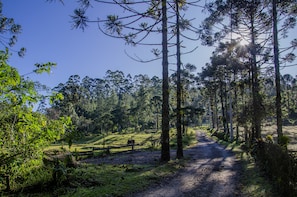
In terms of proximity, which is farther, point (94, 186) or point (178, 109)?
point (178, 109)

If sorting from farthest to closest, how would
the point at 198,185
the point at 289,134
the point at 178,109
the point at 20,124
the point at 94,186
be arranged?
the point at 289,134 < the point at 178,109 < the point at 198,185 < the point at 94,186 < the point at 20,124

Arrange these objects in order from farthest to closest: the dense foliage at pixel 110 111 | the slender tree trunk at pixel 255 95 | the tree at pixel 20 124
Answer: the dense foliage at pixel 110 111
the slender tree trunk at pixel 255 95
the tree at pixel 20 124

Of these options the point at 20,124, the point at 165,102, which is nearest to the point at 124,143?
the point at 165,102

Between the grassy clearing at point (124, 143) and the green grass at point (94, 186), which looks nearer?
the green grass at point (94, 186)

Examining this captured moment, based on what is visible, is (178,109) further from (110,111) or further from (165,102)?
(110,111)

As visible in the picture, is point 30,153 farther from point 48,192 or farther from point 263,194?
point 263,194

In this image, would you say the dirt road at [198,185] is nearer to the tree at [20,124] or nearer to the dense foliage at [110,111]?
the tree at [20,124]

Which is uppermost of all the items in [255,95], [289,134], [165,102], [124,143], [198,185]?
[255,95]

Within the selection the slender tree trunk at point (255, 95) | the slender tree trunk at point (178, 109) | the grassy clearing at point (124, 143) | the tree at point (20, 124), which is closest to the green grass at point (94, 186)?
the tree at point (20, 124)

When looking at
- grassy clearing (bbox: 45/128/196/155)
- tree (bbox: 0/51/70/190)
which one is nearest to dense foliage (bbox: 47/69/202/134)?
grassy clearing (bbox: 45/128/196/155)

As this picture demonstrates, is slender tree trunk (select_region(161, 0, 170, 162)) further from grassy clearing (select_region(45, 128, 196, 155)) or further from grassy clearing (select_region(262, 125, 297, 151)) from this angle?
grassy clearing (select_region(262, 125, 297, 151))

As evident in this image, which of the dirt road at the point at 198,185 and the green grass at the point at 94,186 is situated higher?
the green grass at the point at 94,186

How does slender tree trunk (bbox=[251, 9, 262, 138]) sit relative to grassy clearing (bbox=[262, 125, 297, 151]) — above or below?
above

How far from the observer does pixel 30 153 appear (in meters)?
Result: 4.59
